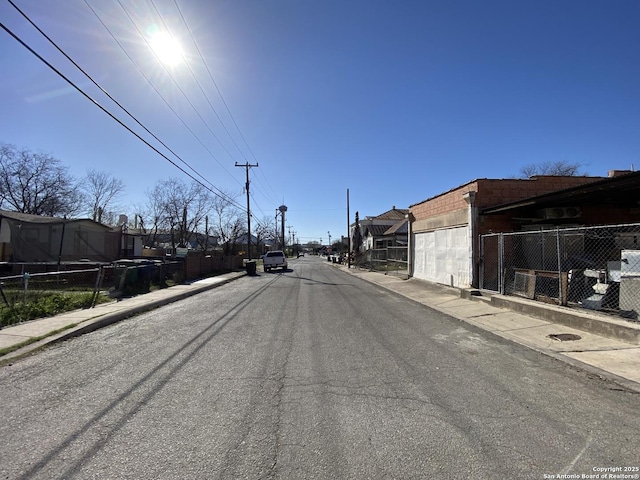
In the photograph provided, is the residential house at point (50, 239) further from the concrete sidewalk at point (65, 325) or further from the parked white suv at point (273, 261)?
the parked white suv at point (273, 261)

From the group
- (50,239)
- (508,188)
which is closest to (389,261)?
(508,188)

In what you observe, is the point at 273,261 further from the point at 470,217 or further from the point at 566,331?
the point at 566,331

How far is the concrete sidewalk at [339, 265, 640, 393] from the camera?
20.1ft

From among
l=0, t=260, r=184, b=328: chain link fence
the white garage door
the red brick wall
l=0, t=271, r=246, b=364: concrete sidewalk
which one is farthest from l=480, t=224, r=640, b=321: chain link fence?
l=0, t=260, r=184, b=328: chain link fence

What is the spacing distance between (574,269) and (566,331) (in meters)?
3.32

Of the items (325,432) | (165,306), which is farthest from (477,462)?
(165,306)

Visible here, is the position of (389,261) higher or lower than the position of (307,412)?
higher

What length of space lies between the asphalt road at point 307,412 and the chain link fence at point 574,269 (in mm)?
2949

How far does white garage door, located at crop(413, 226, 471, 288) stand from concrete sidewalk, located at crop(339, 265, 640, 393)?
3.30 m

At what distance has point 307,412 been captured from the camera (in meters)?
4.39

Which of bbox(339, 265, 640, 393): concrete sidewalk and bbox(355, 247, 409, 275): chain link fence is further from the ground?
bbox(355, 247, 409, 275): chain link fence

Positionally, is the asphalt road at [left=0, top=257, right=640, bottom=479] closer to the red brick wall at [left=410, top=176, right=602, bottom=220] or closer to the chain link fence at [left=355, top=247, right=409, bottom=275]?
the red brick wall at [left=410, top=176, right=602, bottom=220]

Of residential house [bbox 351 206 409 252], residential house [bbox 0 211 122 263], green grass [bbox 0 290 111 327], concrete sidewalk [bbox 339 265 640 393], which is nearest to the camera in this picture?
concrete sidewalk [bbox 339 265 640 393]

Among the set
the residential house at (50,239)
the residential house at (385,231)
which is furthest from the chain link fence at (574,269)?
the residential house at (385,231)
